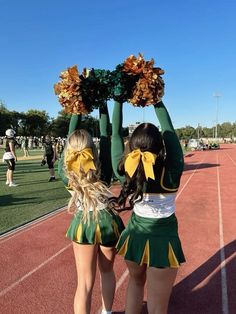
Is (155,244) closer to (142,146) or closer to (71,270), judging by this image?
(142,146)

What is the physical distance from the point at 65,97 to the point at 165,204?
113 cm

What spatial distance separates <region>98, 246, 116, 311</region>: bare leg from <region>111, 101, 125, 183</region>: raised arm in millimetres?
707

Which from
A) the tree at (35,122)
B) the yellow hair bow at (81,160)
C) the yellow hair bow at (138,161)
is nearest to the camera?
the yellow hair bow at (138,161)

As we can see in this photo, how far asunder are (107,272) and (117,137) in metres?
1.19

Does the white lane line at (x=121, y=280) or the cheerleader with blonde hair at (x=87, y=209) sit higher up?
the cheerleader with blonde hair at (x=87, y=209)

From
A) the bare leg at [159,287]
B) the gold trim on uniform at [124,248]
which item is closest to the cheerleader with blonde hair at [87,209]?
the gold trim on uniform at [124,248]

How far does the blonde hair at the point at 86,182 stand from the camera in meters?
2.86

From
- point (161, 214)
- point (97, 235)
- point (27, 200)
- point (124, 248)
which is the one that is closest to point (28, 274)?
point (97, 235)

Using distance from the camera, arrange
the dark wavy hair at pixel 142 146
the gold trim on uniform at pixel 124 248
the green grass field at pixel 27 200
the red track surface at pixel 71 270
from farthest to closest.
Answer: the green grass field at pixel 27 200 → the red track surface at pixel 71 270 → the gold trim on uniform at pixel 124 248 → the dark wavy hair at pixel 142 146

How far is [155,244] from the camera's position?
2.54m

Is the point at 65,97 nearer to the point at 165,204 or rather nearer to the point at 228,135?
the point at 165,204

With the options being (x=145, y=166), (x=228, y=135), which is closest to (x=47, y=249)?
(x=145, y=166)

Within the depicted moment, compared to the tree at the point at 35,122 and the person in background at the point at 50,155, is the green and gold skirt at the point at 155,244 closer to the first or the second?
the person in background at the point at 50,155

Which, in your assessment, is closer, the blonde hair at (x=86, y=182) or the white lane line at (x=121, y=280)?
the blonde hair at (x=86, y=182)
